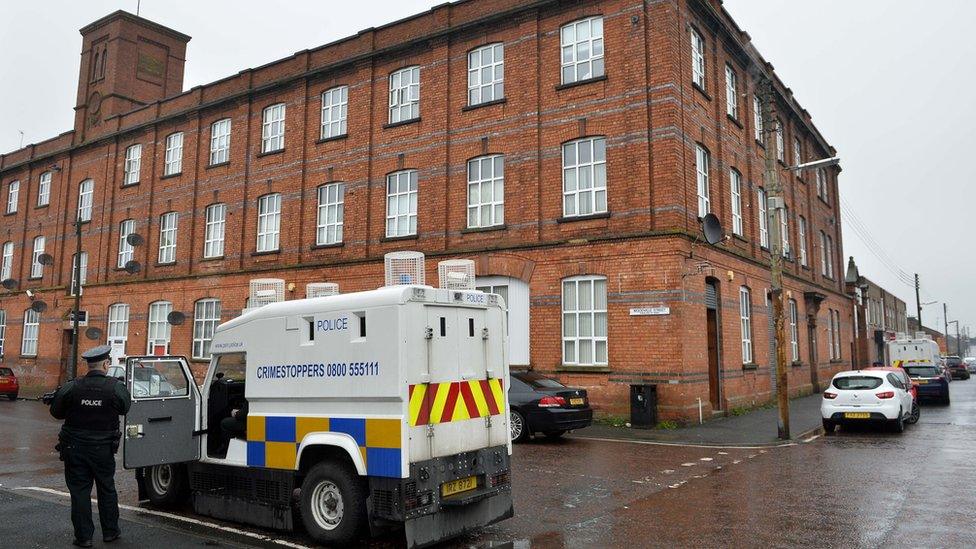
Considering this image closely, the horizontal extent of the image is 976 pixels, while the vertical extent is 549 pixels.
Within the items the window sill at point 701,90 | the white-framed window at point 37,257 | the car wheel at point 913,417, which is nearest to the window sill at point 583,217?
the window sill at point 701,90

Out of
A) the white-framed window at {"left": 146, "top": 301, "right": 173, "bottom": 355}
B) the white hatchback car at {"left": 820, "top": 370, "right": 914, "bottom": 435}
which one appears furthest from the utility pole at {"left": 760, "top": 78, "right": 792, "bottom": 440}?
the white-framed window at {"left": 146, "top": 301, "right": 173, "bottom": 355}

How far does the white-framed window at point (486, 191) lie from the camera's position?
63.0 ft

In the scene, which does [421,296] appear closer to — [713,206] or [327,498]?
[327,498]

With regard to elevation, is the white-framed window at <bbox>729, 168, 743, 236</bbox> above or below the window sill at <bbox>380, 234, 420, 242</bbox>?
above

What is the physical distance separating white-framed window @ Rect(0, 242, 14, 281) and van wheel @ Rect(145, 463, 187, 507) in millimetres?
35078

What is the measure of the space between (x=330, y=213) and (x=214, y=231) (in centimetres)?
628

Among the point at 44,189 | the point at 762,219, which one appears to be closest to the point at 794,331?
the point at 762,219

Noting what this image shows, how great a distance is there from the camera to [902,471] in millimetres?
10180

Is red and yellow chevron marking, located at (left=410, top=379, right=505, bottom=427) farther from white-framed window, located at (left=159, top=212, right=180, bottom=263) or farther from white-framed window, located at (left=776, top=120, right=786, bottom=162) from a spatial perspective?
white-framed window, located at (left=159, top=212, right=180, bottom=263)

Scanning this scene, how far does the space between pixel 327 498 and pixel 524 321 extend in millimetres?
12172

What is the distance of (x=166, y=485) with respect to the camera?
7.85 metres

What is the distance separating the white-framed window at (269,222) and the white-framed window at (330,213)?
6.78 ft

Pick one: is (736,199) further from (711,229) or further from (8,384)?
(8,384)

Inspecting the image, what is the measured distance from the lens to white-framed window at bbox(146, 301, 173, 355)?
27.0 m
